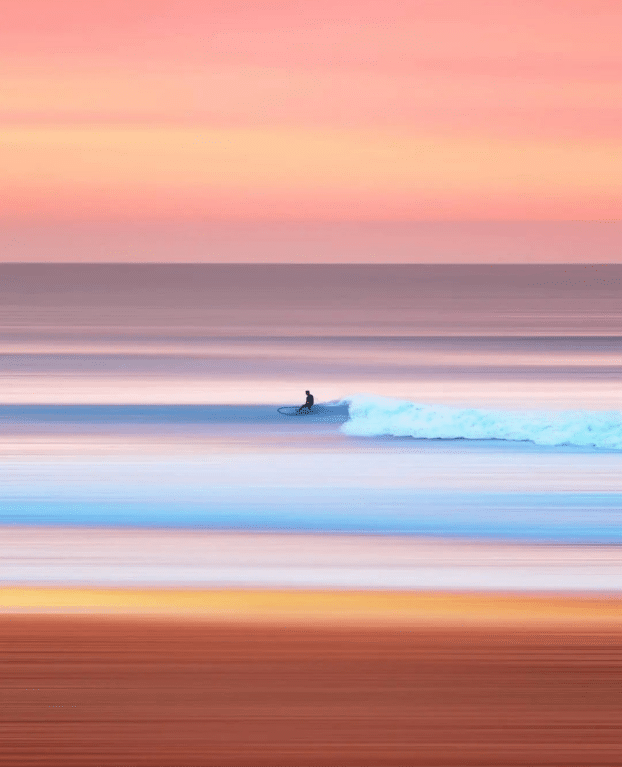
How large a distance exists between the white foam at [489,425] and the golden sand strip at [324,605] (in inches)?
145

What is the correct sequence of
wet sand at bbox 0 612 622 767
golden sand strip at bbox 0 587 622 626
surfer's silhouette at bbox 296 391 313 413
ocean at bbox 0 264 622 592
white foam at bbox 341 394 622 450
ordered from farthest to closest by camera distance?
surfer's silhouette at bbox 296 391 313 413 → white foam at bbox 341 394 622 450 → ocean at bbox 0 264 622 592 → golden sand strip at bbox 0 587 622 626 → wet sand at bbox 0 612 622 767

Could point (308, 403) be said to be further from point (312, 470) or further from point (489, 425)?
point (312, 470)

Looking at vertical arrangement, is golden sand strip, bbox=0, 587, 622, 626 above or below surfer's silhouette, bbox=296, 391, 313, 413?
below

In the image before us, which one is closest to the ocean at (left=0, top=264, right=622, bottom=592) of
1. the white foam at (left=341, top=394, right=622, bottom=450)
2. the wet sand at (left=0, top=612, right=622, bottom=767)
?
the white foam at (left=341, top=394, right=622, bottom=450)

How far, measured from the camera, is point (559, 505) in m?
4.97

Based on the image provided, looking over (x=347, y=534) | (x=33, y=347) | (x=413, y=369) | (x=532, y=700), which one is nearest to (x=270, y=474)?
(x=347, y=534)

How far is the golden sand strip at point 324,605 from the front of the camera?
9.66 feet

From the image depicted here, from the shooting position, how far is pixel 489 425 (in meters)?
7.29

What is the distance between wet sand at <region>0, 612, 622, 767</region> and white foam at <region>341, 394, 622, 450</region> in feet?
13.6

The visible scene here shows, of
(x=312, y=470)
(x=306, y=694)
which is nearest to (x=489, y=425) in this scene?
(x=312, y=470)

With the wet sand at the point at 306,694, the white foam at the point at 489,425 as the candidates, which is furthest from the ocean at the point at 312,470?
the wet sand at the point at 306,694

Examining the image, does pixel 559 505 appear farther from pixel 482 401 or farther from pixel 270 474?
pixel 482 401

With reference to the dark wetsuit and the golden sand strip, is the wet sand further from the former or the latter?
the dark wetsuit

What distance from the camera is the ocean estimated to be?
3762mm
